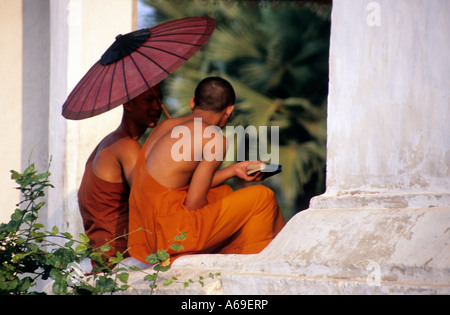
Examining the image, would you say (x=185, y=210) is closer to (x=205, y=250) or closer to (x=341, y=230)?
(x=205, y=250)

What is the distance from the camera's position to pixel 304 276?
2826 mm

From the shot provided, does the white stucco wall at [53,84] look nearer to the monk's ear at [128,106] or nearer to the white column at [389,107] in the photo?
the monk's ear at [128,106]

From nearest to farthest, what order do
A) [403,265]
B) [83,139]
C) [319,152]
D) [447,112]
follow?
[403,265] < [447,112] < [83,139] < [319,152]

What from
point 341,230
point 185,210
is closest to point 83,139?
point 185,210

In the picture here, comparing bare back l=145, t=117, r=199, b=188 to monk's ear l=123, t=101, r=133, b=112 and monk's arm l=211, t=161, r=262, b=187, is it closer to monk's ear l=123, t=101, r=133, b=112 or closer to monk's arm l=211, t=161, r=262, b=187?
Result: monk's arm l=211, t=161, r=262, b=187

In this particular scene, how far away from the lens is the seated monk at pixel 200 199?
12.8 ft

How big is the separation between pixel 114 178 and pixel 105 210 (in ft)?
0.76

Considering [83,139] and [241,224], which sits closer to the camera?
[241,224]

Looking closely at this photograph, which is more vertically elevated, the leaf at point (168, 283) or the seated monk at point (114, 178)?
the seated monk at point (114, 178)

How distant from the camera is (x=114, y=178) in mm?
→ 4605

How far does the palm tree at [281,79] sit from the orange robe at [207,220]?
270 inches

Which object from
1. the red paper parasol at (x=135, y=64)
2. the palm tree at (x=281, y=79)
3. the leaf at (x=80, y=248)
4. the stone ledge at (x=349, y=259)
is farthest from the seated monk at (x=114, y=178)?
the palm tree at (x=281, y=79)

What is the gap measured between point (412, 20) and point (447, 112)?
416mm

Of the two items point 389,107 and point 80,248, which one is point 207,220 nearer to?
point 80,248
